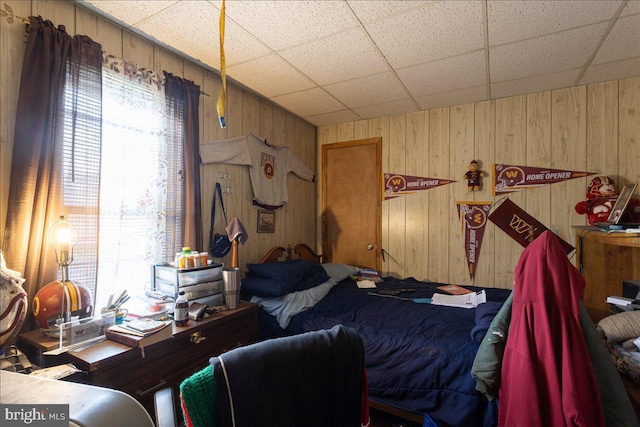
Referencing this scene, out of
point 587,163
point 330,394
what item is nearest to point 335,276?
point 330,394

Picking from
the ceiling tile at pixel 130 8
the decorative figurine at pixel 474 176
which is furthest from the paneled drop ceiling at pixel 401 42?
the decorative figurine at pixel 474 176

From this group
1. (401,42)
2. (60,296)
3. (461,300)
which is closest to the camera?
(60,296)

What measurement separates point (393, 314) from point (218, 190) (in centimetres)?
168

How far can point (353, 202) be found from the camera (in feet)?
11.9

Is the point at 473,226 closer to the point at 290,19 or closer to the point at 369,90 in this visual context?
the point at 369,90

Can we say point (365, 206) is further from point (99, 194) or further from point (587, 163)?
point (99, 194)

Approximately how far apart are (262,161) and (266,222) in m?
0.62

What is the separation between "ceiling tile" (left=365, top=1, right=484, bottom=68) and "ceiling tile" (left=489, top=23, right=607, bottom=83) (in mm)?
273

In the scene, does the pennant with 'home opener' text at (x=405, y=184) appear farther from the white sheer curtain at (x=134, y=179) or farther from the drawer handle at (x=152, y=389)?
the drawer handle at (x=152, y=389)

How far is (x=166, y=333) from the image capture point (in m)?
1.46

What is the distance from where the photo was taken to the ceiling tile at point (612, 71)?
2195mm

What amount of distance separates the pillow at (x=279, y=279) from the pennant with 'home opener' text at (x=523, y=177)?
6.38ft

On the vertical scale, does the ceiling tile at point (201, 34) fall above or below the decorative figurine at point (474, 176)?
above

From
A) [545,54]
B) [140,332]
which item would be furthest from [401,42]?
[140,332]
